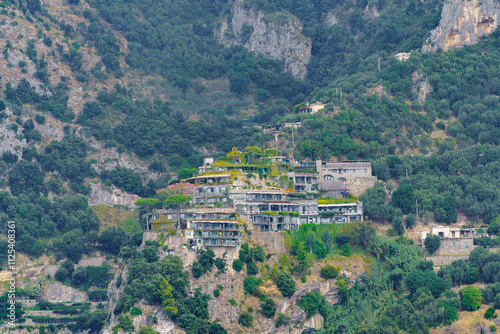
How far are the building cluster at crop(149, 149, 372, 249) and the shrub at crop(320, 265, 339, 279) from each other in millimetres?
6107

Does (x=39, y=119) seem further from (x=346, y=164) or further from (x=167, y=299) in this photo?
(x=167, y=299)

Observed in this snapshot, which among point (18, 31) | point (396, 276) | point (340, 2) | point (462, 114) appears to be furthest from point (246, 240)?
point (340, 2)

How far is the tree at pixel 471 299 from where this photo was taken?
86.2 meters

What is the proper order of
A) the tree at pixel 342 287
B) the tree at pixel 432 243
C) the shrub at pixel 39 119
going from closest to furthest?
the tree at pixel 342 287
the tree at pixel 432 243
the shrub at pixel 39 119

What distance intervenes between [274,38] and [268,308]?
79819mm

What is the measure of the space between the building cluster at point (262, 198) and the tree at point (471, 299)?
16.4 meters

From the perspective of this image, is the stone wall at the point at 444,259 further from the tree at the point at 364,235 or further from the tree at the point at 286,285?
the tree at the point at 286,285

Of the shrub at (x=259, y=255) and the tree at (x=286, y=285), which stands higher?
the shrub at (x=259, y=255)

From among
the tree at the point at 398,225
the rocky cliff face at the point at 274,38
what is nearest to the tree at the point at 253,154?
the tree at the point at 398,225

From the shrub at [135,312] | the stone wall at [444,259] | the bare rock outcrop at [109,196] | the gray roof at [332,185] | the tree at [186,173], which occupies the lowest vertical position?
the shrub at [135,312]

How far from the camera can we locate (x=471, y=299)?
284ft

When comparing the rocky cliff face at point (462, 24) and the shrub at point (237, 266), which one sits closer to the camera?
the shrub at point (237, 266)

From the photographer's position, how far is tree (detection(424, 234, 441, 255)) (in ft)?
316

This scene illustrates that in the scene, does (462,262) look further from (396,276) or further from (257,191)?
(257,191)
